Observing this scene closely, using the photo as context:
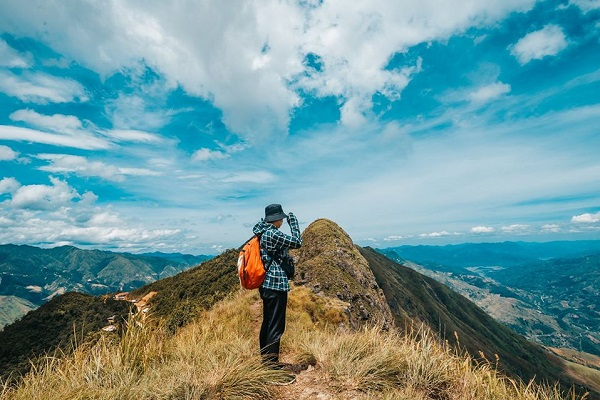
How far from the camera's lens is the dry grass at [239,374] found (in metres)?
4.44

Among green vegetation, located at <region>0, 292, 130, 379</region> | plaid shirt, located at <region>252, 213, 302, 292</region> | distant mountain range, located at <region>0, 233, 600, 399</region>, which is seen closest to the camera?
plaid shirt, located at <region>252, 213, 302, 292</region>

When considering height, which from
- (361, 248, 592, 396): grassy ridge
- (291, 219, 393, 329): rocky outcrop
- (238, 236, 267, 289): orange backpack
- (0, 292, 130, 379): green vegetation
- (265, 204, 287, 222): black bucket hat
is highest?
(265, 204, 287, 222): black bucket hat

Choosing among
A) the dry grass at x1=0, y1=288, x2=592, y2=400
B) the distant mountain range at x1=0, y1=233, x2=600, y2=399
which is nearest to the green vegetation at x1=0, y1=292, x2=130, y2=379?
the distant mountain range at x1=0, y1=233, x2=600, y2=399

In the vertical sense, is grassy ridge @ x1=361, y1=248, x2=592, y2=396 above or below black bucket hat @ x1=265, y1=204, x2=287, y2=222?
below

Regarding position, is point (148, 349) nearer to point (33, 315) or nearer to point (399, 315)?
point (399, 315)

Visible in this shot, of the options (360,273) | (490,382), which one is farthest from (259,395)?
(360,273)

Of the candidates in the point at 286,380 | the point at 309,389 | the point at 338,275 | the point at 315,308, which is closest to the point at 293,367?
the point at 286,380

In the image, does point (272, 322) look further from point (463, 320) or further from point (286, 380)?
point (463, 320)

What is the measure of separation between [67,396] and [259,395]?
8.43 feet

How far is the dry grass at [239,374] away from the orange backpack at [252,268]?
4.36 feet

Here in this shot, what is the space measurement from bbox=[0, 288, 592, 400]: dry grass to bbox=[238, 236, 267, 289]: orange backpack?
133 centimetres

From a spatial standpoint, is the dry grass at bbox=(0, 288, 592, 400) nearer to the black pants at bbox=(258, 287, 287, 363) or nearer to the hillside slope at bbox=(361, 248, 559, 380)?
the black pants at bbox=(258, 287, 287, 363)

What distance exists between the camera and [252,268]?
596 centimetres

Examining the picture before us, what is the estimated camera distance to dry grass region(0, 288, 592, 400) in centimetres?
444
